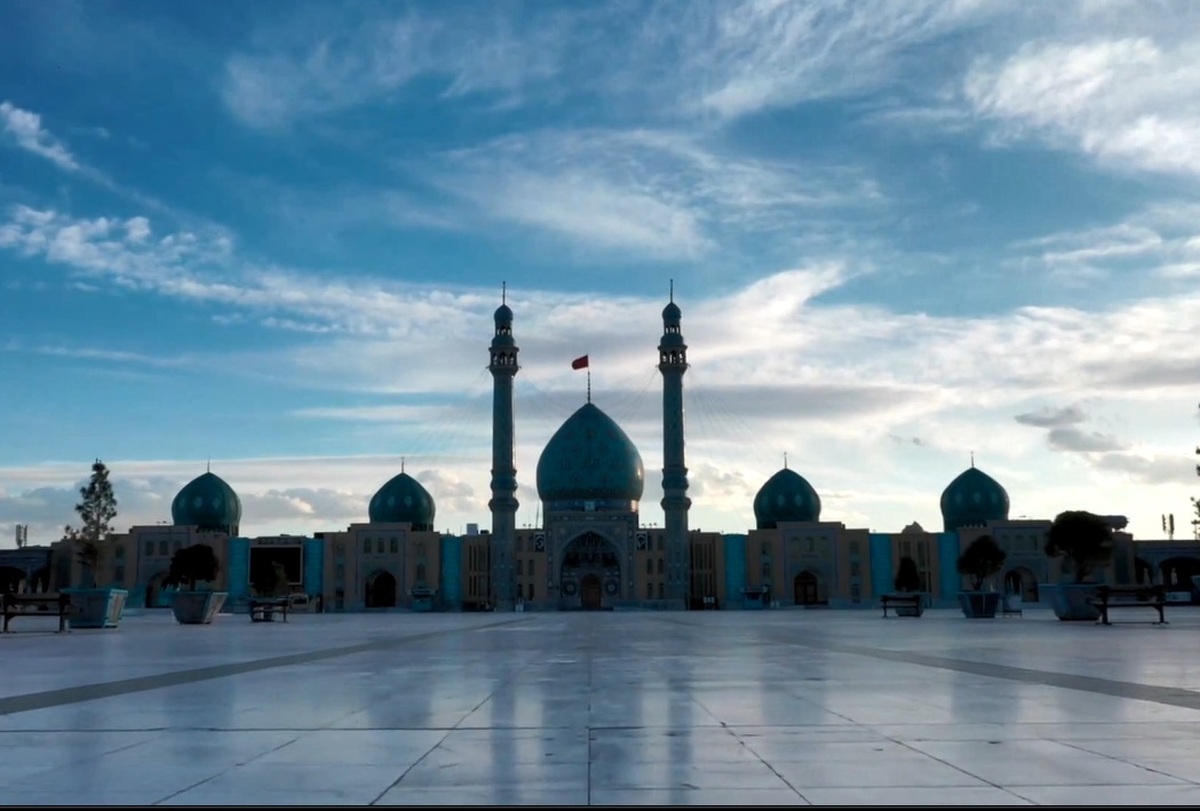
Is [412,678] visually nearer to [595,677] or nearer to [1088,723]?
[595,677]

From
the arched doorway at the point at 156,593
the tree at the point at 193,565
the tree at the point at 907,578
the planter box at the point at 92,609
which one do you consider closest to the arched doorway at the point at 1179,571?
the tree at the point at 907,578

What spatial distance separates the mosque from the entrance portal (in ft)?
0.27

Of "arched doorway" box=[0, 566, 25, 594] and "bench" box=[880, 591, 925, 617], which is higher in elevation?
"arched doorway" box=[0, 566, 25, 594]

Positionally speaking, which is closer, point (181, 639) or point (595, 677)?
point (595, 677)

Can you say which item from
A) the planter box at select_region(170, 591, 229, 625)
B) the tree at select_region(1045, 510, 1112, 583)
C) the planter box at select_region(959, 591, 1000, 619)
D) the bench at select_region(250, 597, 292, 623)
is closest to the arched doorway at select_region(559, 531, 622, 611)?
the tree at select_region(1045, 510, 1112, 583)

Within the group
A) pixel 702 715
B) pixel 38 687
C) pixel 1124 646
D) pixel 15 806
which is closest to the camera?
pixel 15 806

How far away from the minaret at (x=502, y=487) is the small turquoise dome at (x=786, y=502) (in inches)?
709

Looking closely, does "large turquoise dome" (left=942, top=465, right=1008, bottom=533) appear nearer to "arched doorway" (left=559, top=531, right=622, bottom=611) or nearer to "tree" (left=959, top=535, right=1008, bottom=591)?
"tree" (left=959, top=535, right=1008, bottom=591)

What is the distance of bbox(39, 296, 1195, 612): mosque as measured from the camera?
7681 cm

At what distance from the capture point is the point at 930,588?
261 feet

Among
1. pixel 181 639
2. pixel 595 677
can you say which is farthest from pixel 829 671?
pixel 181 639

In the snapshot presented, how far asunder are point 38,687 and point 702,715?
21.5 feet

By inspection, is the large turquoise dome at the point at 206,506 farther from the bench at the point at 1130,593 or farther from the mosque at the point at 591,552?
the bench at the point at 1130,593

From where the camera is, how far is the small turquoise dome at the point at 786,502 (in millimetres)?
82812
